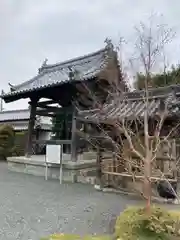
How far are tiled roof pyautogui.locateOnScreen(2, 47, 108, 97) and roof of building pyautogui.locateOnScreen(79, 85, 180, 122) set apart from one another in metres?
1.81

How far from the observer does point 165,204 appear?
230 inches

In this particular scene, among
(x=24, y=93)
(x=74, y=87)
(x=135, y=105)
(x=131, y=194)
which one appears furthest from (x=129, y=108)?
(x=24, y=93)

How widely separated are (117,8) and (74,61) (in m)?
4.03

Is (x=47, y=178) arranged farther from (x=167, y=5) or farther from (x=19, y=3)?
(x=167, y=5)

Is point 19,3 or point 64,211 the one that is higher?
point 19,3

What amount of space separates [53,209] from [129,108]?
3.01m

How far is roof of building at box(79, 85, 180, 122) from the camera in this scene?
236 inches

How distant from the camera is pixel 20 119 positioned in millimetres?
21172

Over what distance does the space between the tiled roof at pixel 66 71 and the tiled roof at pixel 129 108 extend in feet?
5.91

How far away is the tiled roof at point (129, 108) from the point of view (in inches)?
233

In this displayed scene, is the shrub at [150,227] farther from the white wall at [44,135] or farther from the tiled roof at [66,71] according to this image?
the white wall at [44,135]

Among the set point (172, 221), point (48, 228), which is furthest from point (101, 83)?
point (172, 221)

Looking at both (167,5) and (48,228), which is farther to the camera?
(167,5)

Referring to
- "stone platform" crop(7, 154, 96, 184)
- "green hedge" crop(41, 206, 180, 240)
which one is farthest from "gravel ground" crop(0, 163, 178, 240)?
"green hedge" crop(41, 206, 180, 240)
